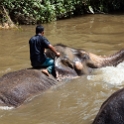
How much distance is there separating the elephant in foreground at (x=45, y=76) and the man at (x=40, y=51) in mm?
133

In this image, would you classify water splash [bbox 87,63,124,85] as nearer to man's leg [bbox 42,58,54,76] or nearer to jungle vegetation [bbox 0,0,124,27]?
man's leg [bbox 42,58,54,76]

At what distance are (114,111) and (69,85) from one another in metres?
3.20

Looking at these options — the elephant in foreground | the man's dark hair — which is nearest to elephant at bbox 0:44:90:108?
the elephant in foreground

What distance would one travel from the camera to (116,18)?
15.0 meters

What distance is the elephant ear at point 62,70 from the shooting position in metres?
6.82

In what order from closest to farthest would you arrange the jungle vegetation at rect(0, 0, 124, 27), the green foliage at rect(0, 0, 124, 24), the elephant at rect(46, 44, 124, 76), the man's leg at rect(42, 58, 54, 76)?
the man's leg at rect(42, 58, 54, 76)
the elephant at rect(46, 44, 124, 76)
the jungle vegetation at rect(0, 0, 124, 27)
the green foliage at rect(0, 0, 124, 24)

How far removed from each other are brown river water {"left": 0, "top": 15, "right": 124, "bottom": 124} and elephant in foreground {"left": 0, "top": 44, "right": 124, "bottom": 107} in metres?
0.12

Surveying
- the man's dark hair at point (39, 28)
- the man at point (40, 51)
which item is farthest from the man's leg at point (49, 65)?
the man's dark hair at point (39, 28)

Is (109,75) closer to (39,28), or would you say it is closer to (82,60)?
(82,60)

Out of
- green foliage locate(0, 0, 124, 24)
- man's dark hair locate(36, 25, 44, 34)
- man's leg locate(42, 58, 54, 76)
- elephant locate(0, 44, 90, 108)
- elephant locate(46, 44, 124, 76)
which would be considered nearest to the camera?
elephant locate(0, 44, 90, 108)

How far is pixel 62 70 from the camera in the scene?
22.5 feet

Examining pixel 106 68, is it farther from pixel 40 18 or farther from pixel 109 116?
pixel 40 18

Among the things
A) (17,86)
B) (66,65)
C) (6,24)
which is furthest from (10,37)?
(17,86)

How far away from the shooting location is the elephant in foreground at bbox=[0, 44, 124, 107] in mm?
5945
